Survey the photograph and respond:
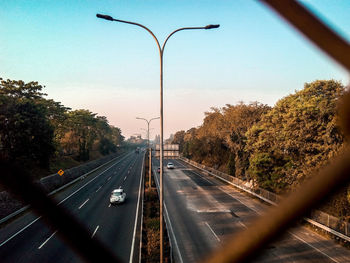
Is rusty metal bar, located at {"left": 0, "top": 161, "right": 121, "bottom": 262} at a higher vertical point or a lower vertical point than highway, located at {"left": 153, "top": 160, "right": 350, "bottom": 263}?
higher

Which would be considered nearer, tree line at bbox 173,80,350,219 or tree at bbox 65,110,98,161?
tree line at bbox 173,80,350,219

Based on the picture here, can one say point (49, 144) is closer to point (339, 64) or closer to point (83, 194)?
point (83, 194)

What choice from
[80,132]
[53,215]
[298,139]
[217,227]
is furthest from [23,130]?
[80,132]

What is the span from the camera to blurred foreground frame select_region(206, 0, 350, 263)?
737 mm

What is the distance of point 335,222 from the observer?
18.9 metres

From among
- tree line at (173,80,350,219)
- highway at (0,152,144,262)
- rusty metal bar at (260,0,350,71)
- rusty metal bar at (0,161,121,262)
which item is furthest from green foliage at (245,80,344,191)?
rusty metal bar at (0,161,121,262)

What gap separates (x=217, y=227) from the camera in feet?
69.6

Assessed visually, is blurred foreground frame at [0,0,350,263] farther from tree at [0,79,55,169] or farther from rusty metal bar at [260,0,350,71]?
tree at [0,79,55,169]

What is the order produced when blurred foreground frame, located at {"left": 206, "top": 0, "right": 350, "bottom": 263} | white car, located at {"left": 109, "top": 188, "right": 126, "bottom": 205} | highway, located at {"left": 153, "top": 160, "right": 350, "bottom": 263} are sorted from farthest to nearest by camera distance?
white car, located at {"left": 109, "top": 188, "right": 126, "bottom": 205} < highway, located at {"left": 153, "top": 160, "right": 350, "bottom": 263} < blurred foreground frame, located at {"left": 206, "top": 0, "right": 350, "bottom": 263}

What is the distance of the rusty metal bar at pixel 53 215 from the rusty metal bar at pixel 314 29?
129cm

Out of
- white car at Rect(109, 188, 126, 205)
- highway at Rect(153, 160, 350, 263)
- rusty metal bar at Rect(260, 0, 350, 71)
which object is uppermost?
rusty metal bar at Rect(260, 0, 350, 71)

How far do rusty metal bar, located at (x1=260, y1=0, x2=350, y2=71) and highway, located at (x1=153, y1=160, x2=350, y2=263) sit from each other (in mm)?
10083

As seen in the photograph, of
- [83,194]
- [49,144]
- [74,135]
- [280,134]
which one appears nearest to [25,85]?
[49,144]

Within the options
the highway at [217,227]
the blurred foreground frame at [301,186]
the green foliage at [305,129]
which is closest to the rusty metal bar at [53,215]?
the blurred foreground frame at [301,186]
